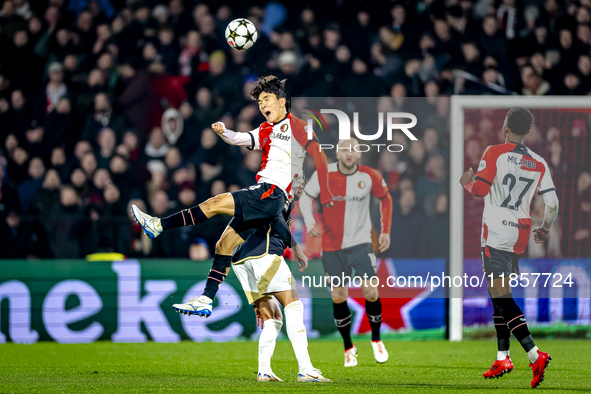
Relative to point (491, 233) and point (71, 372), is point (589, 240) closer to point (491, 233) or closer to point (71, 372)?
point (491, 233)

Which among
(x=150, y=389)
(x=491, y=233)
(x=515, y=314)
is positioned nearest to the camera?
(x=150, y=389)

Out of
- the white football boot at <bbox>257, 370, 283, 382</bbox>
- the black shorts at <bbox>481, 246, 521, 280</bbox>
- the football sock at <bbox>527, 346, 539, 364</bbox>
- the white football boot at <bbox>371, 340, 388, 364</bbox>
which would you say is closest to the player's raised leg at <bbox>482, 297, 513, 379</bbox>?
the black shorts at <bbox>481, 246, 521, 280</bbox>

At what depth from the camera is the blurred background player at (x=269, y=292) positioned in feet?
17.2

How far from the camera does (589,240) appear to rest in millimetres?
8266

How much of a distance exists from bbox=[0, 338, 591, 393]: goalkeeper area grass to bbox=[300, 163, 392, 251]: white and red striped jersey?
47.7 inches

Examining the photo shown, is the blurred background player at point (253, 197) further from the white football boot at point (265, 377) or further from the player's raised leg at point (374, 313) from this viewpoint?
the player's raised leg at point (374, 313)

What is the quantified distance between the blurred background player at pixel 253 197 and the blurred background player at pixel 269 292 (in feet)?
0.39

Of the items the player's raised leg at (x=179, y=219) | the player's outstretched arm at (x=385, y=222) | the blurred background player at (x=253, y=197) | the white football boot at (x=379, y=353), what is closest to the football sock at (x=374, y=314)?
the white football boot at (x=379, y=353)

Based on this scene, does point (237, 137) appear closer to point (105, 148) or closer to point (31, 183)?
point (105, 148)

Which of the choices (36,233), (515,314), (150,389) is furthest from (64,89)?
(515,314)

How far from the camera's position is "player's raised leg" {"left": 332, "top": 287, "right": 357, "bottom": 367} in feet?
21.7

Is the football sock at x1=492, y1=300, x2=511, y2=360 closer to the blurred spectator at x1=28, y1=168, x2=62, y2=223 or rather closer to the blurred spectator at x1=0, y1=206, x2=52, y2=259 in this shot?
the blurred spectator at x1=0, y1=206, x2=52, y2=259

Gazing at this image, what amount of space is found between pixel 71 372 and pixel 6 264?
106 inches

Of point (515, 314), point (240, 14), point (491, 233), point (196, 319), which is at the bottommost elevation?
point (196, 319)
